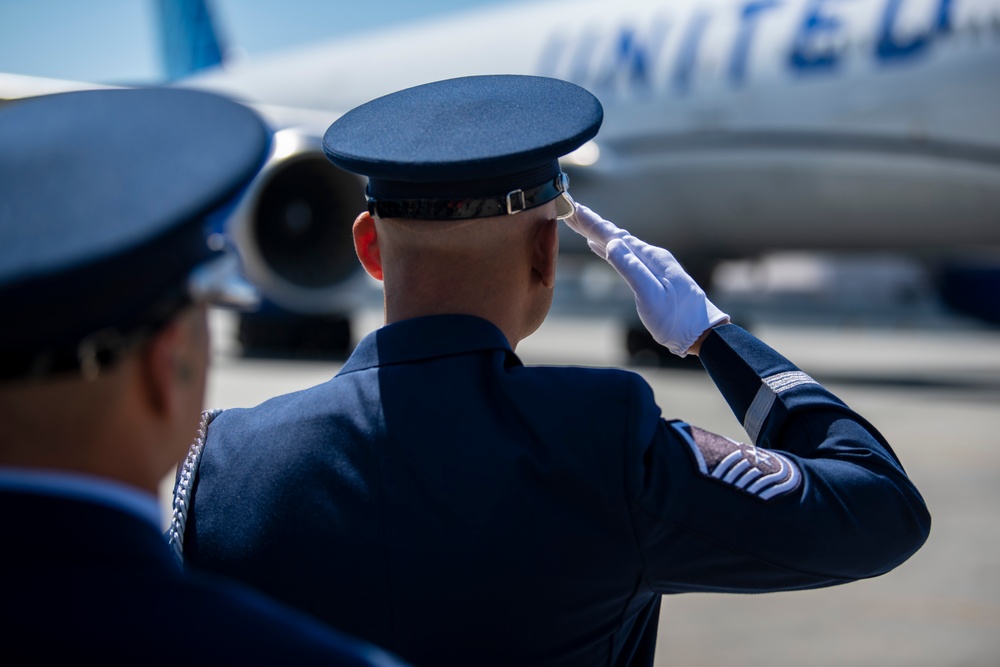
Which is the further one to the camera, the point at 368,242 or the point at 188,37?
the point at 188,37

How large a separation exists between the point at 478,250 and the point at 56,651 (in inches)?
22.3

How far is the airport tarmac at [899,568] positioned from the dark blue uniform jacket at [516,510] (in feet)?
5.67

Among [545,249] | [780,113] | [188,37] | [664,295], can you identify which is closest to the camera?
[545,249]

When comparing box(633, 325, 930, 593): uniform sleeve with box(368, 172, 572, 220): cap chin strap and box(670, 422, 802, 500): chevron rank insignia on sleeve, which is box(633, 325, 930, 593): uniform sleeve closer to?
box(670, 422, 802, 500): chevron rank insignia on sleeve

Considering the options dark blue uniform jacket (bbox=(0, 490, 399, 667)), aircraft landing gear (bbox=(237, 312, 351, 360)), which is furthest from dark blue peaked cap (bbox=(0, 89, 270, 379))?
aircraft landing gear (bbox=(237, 312, 351, 360))

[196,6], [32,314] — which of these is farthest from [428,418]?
[196,6]

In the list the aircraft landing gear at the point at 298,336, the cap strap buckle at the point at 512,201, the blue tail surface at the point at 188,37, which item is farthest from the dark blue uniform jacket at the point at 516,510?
the blue tail surface at the point at 188,37

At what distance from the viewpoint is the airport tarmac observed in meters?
2.63

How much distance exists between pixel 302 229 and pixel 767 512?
688 cm

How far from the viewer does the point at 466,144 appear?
1.00m

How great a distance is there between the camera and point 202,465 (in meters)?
1.06

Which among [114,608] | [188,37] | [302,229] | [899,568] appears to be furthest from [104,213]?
[188,37]

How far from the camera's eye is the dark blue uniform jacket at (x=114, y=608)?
0.52 meters

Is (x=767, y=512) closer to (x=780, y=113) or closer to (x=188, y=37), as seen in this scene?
(x=780, y=113)
